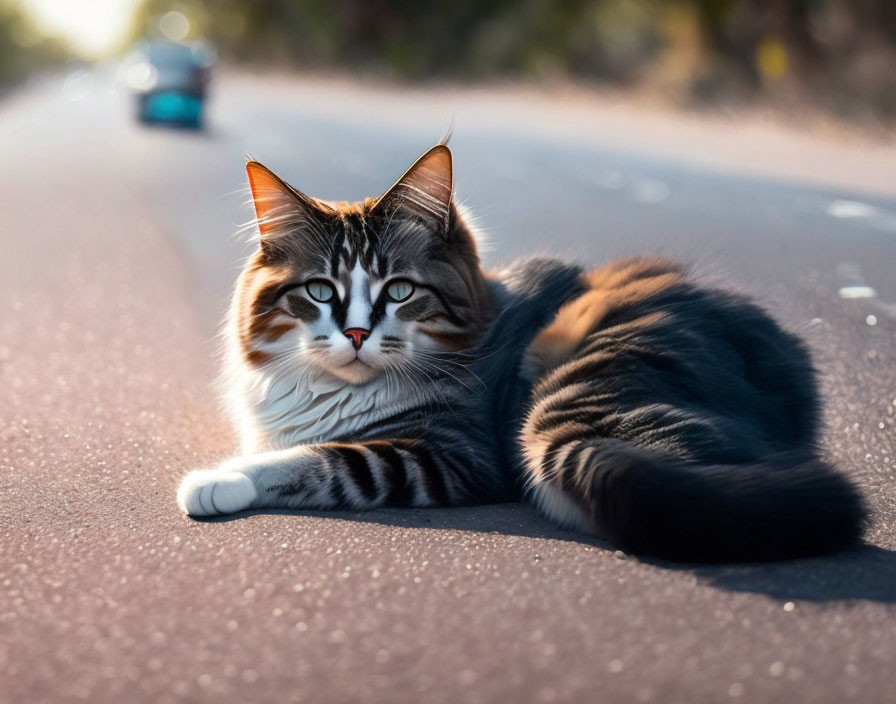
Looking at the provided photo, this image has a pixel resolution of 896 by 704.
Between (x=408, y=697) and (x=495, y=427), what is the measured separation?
1754 mm

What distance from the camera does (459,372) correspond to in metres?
4.09

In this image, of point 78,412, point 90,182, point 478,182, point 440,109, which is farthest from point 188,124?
point 78,412

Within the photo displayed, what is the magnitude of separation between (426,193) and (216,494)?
4.03 feet

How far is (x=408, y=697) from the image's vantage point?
2.40m

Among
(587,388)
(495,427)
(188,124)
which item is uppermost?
(587,388)

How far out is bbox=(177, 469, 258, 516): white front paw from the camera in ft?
11.9

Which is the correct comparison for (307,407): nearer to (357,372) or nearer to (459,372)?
(357,372)

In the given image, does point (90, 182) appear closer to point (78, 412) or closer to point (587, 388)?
point (78, 412)

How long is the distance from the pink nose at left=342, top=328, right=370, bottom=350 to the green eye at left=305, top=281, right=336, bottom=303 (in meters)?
0.19

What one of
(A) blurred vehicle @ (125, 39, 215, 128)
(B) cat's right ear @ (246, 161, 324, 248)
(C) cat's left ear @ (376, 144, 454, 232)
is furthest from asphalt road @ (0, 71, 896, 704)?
(A) blurred vehicle @ (125, 39, 215, 128)

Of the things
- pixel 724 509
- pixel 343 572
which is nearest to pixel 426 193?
pixel 343 572

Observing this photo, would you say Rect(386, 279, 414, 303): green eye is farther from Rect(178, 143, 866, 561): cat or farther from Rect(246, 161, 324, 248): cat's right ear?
Rect(246, 161, 324, 248): cat's right ear

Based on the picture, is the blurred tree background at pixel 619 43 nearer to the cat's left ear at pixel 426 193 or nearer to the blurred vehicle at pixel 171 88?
the blurred vehicle at pixel 171 88

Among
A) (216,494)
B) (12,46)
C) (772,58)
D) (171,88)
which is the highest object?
(772,58)
